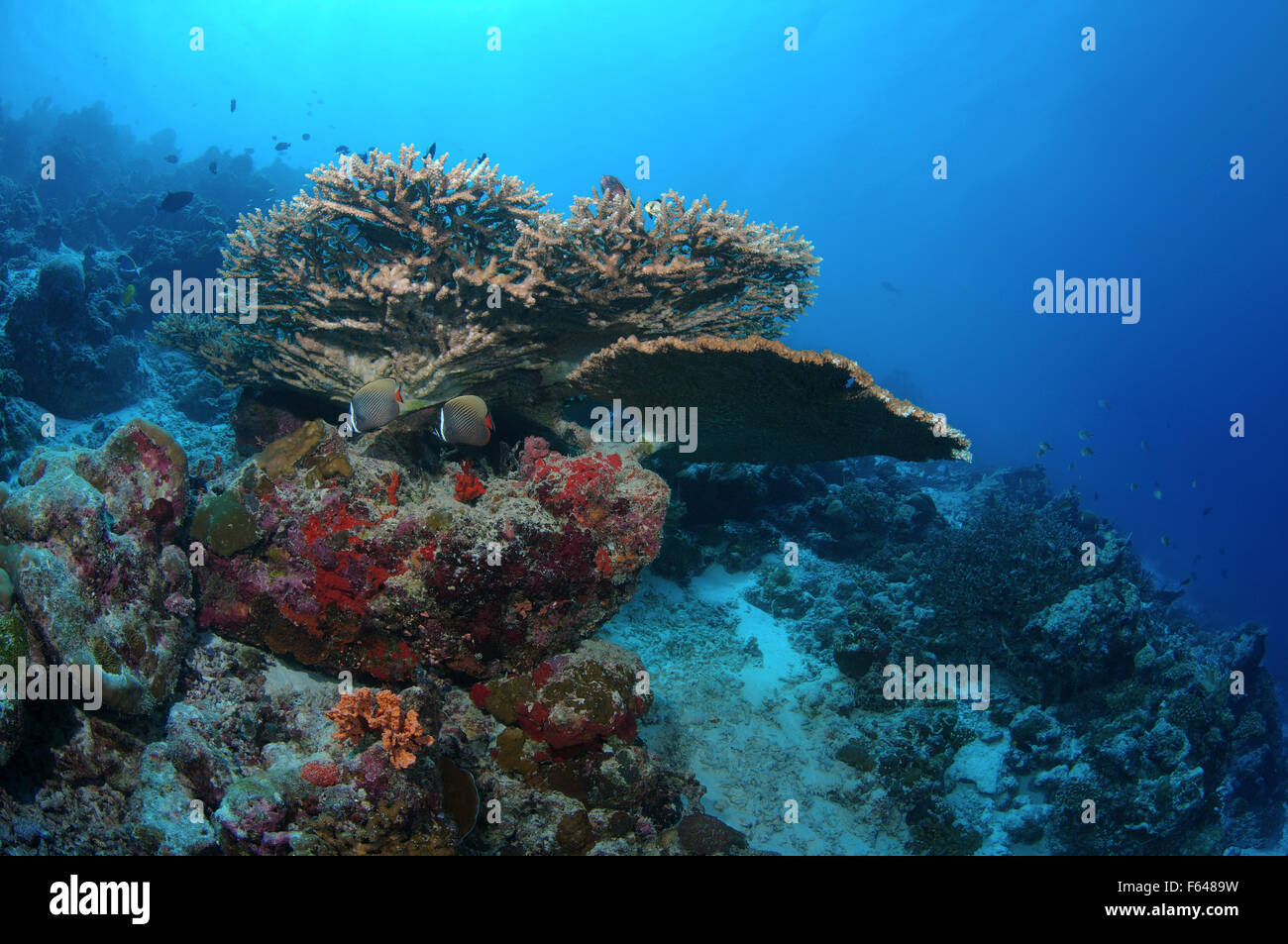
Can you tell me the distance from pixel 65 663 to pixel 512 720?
2500mm

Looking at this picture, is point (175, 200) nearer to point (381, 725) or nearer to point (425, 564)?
point (425, 564)

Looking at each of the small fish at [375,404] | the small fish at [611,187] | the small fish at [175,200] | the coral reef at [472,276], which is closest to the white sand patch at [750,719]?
the coral reef at [472,276]

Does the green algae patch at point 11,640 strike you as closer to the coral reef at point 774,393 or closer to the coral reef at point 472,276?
the coral reef at point 472,276

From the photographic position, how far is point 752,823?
5.07 metres

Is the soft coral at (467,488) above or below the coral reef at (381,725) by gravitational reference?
above

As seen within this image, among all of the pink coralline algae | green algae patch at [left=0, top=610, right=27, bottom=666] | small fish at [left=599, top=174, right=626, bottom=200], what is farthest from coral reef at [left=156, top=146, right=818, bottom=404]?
green algae patch at [left=0, top=610, right=27, bottom=666]

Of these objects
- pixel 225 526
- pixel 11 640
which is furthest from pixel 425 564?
pixel 11 640

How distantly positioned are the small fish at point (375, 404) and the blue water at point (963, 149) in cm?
5050

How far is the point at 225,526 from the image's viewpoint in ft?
13.5

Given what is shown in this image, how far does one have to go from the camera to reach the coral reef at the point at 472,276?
4.80 m

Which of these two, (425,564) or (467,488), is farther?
(467,488)

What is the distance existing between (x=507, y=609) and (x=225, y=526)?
2295mm

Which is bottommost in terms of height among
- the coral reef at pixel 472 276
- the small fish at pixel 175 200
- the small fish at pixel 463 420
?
the small fish at pixel 463 420
